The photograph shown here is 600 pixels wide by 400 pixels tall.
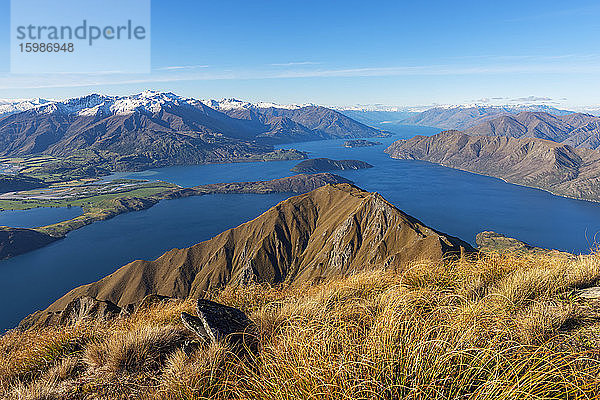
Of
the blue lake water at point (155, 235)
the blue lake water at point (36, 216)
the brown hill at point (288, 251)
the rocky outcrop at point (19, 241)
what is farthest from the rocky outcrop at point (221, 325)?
the blue lake water at point (36, 216)

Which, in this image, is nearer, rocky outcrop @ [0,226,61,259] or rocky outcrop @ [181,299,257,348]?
rocky outcrop @ [181,299,257,348]

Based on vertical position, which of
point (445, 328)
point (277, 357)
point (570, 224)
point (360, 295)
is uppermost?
point (445, 328)

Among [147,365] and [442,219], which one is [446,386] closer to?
[147,365]

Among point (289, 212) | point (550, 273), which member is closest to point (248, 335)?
point (550, 273)

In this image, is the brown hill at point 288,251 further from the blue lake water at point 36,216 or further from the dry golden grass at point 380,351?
the blue lake water at point 36,216

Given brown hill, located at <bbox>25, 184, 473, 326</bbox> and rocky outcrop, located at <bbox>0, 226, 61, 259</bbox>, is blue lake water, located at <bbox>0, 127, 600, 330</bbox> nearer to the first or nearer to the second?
rocky outcrop, located at <bbox>0, 226, 61, 259</bbox>

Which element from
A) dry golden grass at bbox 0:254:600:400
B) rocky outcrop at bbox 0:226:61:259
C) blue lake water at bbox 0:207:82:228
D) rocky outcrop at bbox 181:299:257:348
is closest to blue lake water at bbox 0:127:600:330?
rocky outcrop at bbox 0:226:61:259

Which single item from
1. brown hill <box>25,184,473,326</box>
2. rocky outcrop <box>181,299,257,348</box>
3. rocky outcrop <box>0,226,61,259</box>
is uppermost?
rocky outcrop <box>181,299,257,348</box>
